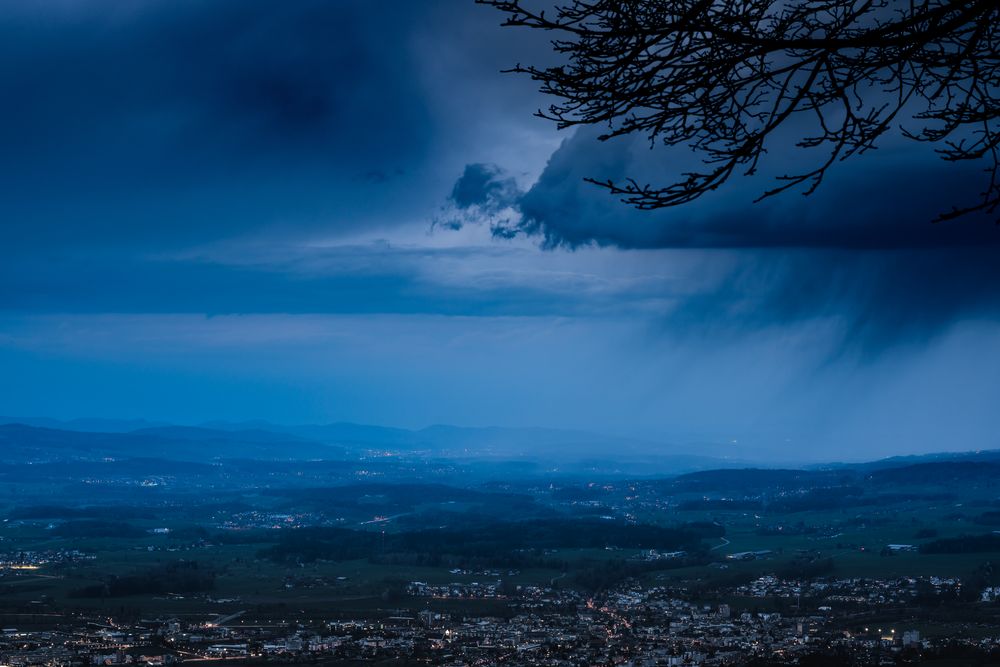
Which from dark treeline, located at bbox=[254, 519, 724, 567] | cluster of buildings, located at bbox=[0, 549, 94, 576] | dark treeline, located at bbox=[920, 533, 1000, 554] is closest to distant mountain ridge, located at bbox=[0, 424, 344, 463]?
cluster of buildings, located at bbox=[0, 549, 94, 576]

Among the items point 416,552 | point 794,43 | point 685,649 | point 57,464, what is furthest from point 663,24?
point 57,464

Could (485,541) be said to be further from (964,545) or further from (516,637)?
(516,637)

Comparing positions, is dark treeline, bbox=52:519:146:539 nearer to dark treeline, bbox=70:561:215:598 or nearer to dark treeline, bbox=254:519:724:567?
dark treeline, bbox=254:519:724:567

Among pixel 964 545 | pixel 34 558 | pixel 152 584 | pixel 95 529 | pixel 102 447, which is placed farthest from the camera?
pixel 102 447

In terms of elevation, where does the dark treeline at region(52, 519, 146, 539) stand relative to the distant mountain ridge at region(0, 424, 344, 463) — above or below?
below

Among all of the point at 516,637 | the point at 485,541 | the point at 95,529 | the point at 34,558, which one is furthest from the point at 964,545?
the point at 95,529

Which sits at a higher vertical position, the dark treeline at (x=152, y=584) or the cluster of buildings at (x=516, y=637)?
the cluster of buildings at (x=516, y=637)

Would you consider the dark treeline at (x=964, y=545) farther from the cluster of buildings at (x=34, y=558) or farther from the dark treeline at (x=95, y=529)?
the dark treeline at (x=95, y=529)

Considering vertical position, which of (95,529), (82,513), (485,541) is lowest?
(485,541)

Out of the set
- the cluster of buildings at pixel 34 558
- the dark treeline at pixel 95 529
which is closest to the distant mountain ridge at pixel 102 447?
the dark treeline at pixel 95 529

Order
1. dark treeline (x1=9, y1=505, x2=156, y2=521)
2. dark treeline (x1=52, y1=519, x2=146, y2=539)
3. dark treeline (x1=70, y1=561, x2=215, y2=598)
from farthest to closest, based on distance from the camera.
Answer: dark treeline (x1=9, y1=505, x2=156, y2=521)
dark treeline (x1=52, y1=519, x2=146, y2=539)
dark treeline (x1=70, y1=561, x2=215, y2=598)

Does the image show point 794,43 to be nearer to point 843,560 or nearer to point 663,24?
point 663,24
